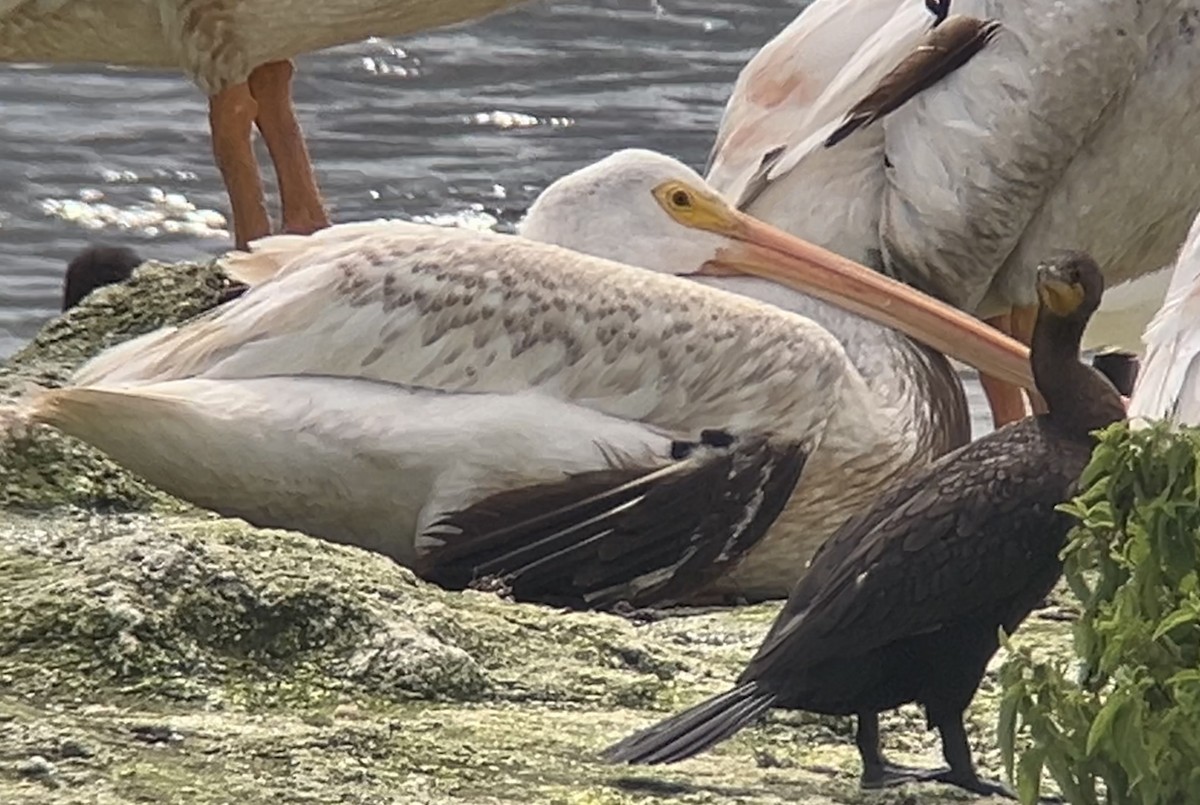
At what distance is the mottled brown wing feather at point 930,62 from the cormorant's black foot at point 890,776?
267 centimetres

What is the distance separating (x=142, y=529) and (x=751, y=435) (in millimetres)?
1199

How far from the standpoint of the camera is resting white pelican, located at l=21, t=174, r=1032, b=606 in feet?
15.4

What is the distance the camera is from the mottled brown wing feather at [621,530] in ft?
15.3

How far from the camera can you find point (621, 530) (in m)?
4.72

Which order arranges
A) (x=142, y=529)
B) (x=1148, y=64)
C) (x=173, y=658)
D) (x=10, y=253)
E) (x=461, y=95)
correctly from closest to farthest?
(x=173, y=658) → (x=142, y=529) → (x=1148, y=64) → (x=10, y=253) → (x=461, y=95)

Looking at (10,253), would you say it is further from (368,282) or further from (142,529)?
(142,529)

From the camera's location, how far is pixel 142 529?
13.3ft

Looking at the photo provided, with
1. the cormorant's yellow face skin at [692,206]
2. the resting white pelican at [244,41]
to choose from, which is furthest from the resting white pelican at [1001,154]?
the resting white pelican at [244,41]

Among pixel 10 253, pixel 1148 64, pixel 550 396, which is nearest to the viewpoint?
pixel 550 396

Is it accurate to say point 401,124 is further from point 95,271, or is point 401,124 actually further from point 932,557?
point 932,557

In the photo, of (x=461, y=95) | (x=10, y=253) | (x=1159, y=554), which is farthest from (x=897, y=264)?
(x=461, y=95)

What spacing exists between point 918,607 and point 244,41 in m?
3.92

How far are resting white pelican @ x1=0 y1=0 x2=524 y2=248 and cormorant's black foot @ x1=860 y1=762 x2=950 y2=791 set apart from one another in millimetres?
3673

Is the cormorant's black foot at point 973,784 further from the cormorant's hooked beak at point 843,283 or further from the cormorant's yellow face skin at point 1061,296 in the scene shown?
the cormorant's hooked beak at point 843,283
